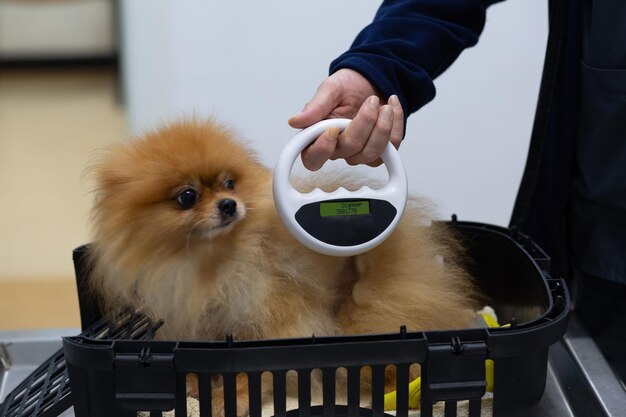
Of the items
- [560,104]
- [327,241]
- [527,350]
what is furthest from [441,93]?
[527,350]

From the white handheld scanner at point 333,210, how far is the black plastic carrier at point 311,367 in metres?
0.16

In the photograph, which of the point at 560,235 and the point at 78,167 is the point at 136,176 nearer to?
the point at 560,235

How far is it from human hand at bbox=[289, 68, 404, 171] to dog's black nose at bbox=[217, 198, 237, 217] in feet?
0.35

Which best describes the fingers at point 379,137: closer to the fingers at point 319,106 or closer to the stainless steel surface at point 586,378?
the fingers at point 319,106

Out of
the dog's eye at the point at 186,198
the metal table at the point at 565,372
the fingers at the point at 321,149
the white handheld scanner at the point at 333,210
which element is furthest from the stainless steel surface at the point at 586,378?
the dog's eye at the point at 186,198

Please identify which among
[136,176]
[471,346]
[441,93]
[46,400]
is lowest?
[46,400]

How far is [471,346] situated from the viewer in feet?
2.27

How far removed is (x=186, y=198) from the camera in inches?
34.7

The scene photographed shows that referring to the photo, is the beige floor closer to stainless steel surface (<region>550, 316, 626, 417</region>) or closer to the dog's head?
the dog's head

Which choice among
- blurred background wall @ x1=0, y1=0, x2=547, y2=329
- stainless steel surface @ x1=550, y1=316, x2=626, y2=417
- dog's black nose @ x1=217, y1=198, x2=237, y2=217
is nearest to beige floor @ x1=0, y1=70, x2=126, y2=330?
blurred background wall @ x1=0, y1=0, x2=547, y2=329

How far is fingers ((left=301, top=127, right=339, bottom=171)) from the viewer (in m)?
0.83

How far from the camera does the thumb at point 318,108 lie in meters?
0.88

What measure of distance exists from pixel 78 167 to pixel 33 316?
1271 mm

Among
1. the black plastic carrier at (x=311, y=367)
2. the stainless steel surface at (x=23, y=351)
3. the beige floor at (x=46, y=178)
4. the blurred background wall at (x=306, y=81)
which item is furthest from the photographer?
the beige floor at (x=46, y=178)
